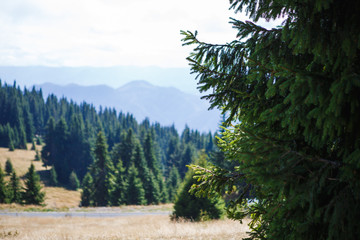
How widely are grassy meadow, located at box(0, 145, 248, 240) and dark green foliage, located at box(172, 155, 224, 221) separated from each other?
3.72 ft

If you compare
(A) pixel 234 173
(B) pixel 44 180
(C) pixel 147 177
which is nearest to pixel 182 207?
(A) pixel 234 173

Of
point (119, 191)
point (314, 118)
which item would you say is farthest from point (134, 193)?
point (314, 118)

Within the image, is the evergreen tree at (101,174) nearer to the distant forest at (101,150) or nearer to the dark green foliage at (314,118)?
the distant forest at (101,150)

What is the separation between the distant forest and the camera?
46.3 m

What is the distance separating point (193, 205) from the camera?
18.7m

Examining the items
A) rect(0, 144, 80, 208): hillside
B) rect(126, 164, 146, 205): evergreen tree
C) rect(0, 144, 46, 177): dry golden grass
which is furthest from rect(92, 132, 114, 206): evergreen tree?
rect(0, 144, 46, 177): dry golden grass

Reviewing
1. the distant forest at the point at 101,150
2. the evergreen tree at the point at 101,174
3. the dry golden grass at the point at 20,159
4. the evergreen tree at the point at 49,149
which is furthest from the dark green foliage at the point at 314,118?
the evergreen tree at the point at 49,149

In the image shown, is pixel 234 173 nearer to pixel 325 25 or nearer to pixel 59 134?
pixel 325 25

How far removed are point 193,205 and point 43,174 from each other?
76251 millimetres

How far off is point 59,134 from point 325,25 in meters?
104

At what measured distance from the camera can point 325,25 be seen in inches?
136

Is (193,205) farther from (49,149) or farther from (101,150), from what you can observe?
(49,149)

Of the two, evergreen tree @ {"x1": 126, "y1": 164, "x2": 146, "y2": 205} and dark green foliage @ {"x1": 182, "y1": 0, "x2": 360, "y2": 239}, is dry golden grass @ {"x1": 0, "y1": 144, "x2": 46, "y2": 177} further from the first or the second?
dark green foliage @ {"x1": 182, "y1": 0, "x2": 360, "y2": 239}

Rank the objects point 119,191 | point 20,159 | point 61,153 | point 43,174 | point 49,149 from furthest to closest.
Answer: point 61,153 < point 49,149 < point 20,159 < point 43,174 < point 119,191
